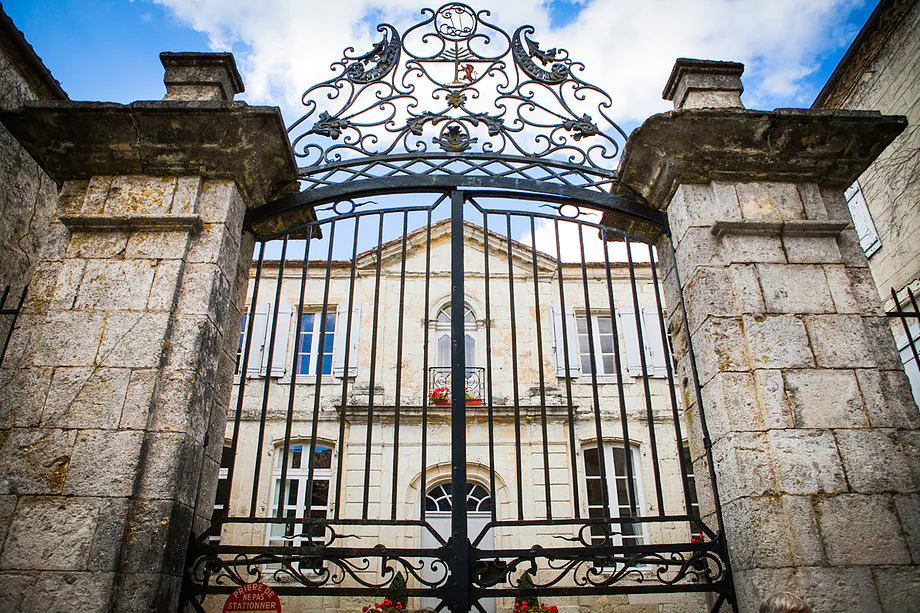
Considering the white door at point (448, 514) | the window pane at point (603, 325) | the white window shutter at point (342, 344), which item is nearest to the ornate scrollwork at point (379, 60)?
the white window shutter at point (342, 344)

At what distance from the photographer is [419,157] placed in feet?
13.4

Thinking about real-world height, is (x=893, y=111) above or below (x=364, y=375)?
above

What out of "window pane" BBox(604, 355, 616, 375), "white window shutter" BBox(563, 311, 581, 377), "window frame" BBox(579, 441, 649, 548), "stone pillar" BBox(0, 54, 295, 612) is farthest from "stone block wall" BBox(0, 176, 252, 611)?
"window pane" BBox(604, 355, 616, 375)

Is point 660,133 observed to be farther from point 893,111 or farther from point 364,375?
point 364,375

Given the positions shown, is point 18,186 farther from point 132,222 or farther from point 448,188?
point 448,188

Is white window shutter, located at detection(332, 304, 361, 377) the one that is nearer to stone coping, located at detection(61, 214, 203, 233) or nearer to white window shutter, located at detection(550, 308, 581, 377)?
white window shutter, located at detection(550, 308, 581, 377)

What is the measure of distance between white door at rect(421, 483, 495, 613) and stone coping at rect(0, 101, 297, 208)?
701 cm

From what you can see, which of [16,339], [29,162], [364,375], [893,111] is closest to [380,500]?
[364,375]

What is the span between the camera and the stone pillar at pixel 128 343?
2.68m

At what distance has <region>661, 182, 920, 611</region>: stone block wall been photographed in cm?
267

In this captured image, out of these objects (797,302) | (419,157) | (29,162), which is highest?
(29,162)

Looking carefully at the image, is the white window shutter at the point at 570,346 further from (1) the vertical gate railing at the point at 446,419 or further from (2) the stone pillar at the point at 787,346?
(2) the stone pillar at the point at 787,346

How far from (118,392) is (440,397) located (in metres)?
7.09

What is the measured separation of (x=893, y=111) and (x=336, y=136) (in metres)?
5.87
